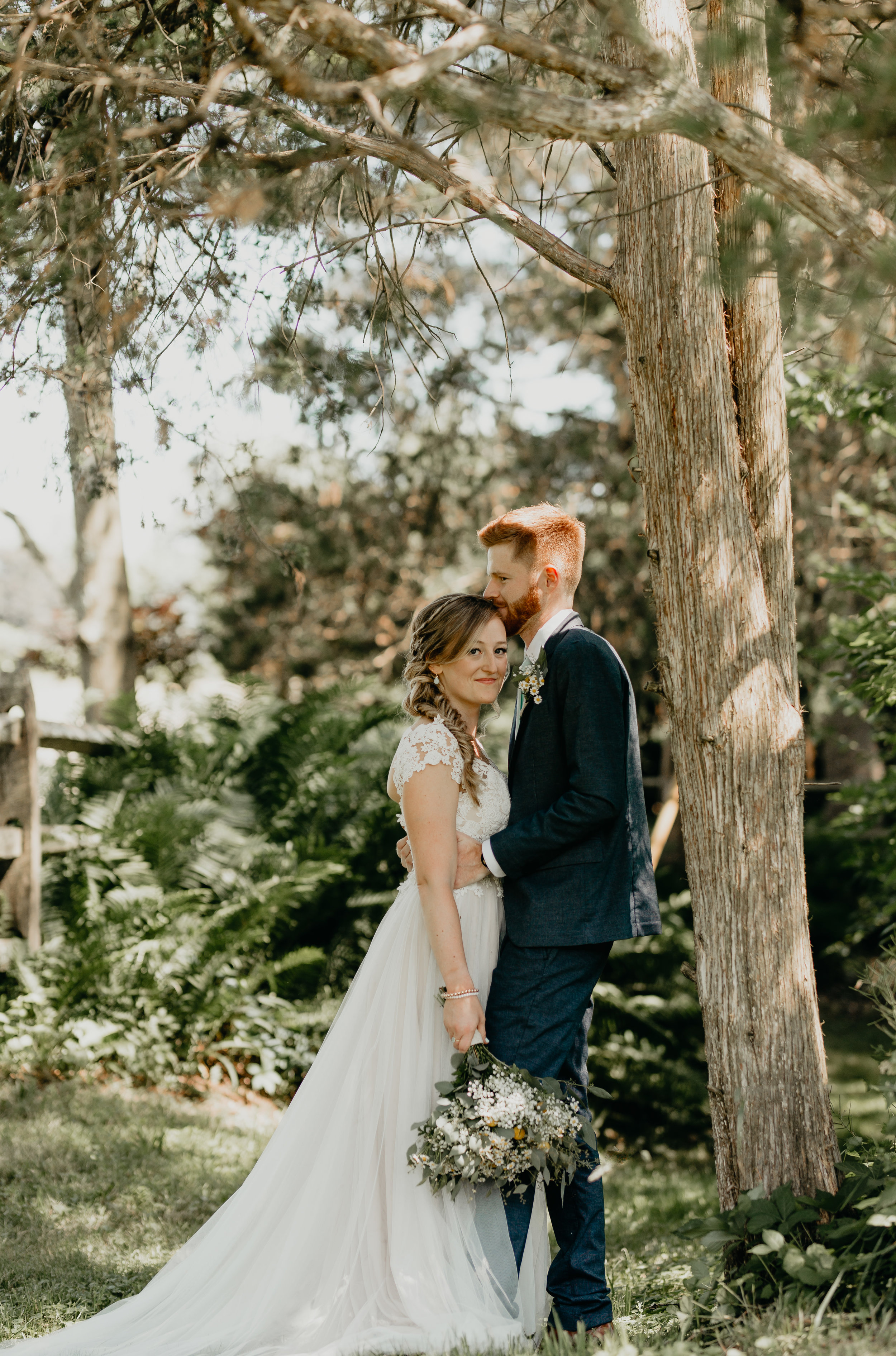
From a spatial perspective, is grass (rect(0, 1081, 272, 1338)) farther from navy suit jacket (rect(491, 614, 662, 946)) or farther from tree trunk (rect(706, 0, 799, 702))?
tree trunk (rect(706, 0, 799, 702))

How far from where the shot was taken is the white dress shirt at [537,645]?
341 centimetres

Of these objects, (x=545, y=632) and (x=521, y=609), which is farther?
(x=521, y=609)

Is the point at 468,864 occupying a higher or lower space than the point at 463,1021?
higher

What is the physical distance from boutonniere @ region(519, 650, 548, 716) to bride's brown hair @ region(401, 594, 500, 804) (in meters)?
0.22

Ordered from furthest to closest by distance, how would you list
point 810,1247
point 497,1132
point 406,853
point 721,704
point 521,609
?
point 406,853, point 521,609, point 721,704, point 497,1132, point 810,1247

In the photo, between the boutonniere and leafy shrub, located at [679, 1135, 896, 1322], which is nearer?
leafy shrub, located at [679, 1135, 896, 1322]

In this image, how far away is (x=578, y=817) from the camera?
3256 millimetres

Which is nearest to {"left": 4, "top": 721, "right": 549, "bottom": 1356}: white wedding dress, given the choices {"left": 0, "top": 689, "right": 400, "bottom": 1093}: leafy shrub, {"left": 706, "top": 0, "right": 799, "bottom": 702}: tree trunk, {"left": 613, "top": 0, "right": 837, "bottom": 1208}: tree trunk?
{"left": 613, "top": 0, "right": 837, "bottom": 1208}: tree trunk

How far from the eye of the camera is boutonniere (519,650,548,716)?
11.4 feet

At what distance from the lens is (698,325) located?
10.6ft

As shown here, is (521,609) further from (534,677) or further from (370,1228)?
(370,1228)

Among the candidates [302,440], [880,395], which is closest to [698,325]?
[880,395]

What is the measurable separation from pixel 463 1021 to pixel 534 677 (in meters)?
1.08

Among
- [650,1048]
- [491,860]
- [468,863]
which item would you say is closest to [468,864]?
[468,863]
